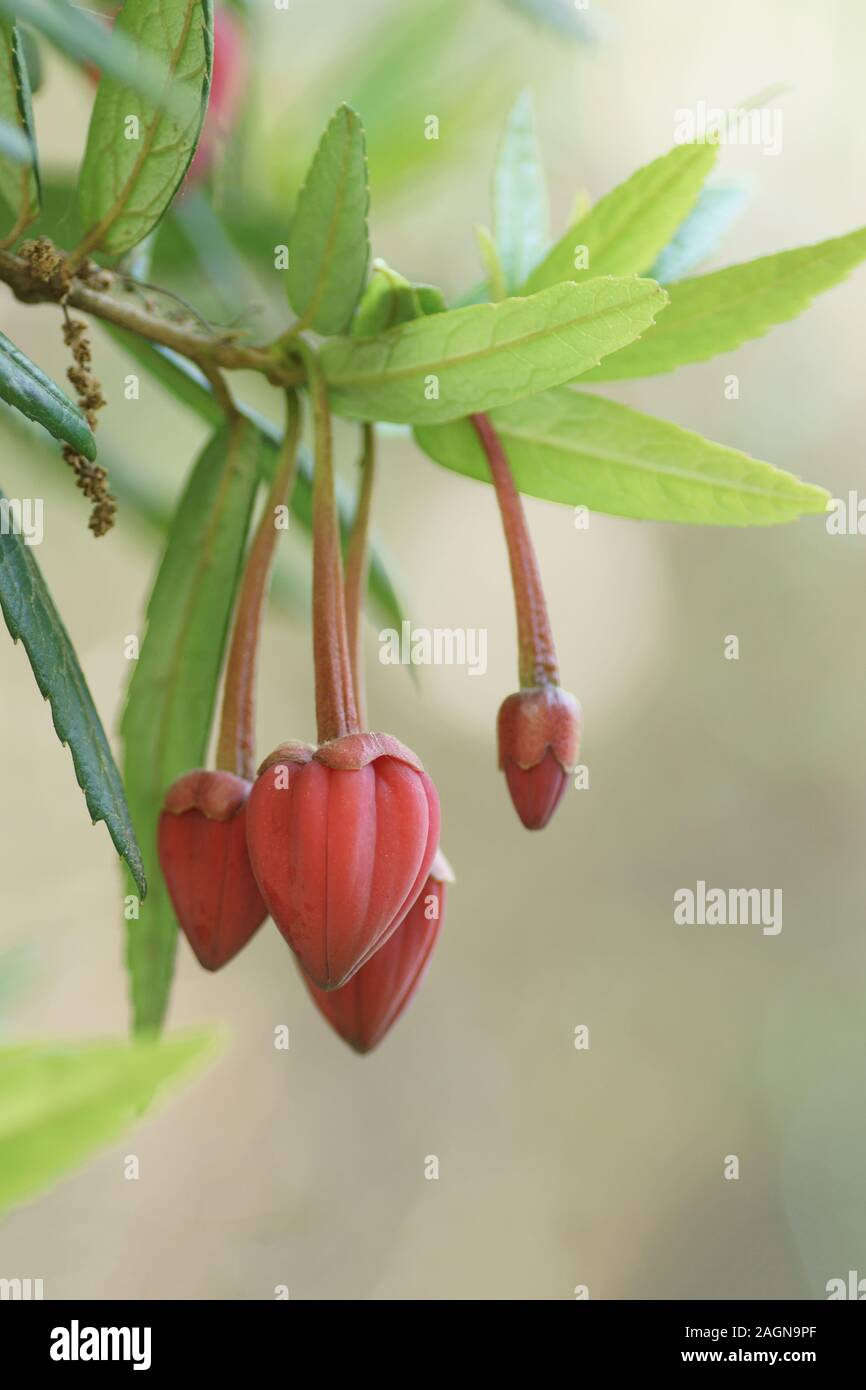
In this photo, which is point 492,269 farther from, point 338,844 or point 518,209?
point 338,844

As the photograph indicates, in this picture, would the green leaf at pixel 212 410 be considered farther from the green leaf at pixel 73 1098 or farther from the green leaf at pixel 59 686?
the green leaf at pixel 73 1098

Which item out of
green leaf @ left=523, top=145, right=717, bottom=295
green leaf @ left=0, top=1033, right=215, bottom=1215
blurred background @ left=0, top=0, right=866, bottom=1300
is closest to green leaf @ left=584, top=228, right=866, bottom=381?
green leaf @ left=523, top=145, right=717, bottom=295

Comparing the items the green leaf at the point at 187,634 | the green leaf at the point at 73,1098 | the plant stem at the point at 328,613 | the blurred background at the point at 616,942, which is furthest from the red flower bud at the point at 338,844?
the blurred background at the point at 616,942

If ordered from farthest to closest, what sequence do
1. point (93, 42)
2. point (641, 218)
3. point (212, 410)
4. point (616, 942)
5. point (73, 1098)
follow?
point (616, 942)
point (212, 410)
point (641, 218)
point (93, 42)
point (73, 1098)

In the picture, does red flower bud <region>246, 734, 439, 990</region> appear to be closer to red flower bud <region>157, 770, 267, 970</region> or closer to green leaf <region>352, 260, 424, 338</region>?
red flower bud <region>157, 770, 267, 970</region>

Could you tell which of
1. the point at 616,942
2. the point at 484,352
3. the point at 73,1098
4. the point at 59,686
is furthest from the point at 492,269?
the point at 616,942

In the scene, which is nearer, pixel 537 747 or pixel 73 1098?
pixel 73 1098
